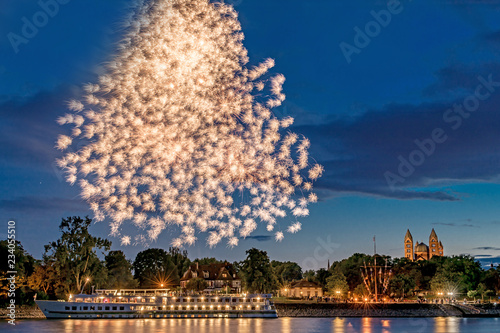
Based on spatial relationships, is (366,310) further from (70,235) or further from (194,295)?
(70,235)

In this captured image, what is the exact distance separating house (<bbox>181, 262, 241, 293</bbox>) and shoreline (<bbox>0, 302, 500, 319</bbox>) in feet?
112

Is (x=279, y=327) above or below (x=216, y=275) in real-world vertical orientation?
below

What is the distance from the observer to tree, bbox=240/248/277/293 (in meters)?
106

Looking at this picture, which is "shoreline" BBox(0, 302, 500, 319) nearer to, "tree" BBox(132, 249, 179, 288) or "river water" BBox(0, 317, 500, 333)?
"river water" BBox(0, 317, 500, 333)

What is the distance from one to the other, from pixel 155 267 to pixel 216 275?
1592cm

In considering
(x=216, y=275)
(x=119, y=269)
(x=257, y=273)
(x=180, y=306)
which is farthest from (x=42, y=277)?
(x=216, y=275)

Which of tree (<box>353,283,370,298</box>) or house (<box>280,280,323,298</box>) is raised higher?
tree (<box>353,283,370,298</box>)

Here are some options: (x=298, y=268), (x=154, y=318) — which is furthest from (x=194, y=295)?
(x=298, y=268)

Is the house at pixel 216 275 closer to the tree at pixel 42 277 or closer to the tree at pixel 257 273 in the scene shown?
the tree at pixel 257 273

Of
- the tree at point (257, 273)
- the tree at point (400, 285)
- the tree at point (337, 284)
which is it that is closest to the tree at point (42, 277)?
the tree at point (257, 273)

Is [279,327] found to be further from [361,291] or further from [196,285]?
[196,285]

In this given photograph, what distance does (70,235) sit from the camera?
92250 mm

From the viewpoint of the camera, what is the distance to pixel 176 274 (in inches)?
5512

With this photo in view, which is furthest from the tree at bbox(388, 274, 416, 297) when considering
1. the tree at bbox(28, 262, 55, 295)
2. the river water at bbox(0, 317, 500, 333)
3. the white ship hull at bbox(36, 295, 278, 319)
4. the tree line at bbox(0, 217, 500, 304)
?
the tree at bbox(28, 262, 55, 295)
